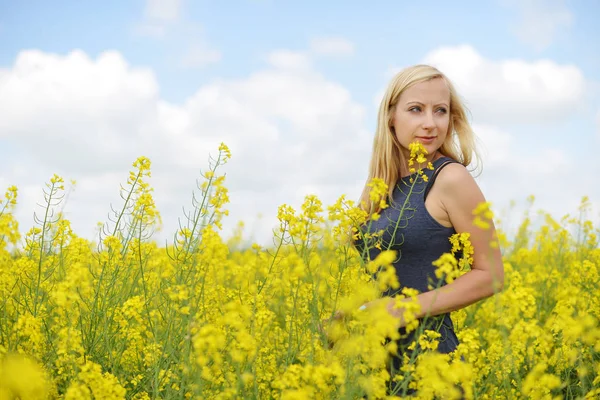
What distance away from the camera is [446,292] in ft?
7.38

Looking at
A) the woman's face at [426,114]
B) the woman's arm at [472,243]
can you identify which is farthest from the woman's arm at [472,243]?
the woman's face at [426,114]

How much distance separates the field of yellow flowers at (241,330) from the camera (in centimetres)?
191

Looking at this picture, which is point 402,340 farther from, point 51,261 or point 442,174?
point 51,261

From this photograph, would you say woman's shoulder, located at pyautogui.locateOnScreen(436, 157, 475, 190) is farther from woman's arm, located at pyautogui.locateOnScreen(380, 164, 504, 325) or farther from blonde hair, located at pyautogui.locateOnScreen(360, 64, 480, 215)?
blonde hair, located at pyautogui.locateOnScreen(360, 64, 480, 215)

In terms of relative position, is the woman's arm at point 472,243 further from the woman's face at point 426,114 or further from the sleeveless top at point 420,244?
the woman's face at point 426,114

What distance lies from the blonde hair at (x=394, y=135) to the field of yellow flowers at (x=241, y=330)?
0.40m

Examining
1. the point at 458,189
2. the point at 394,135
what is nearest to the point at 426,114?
the point at 394,135

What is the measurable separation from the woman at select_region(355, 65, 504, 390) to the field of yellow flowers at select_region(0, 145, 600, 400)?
82 millimetres

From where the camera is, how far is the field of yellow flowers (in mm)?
1906

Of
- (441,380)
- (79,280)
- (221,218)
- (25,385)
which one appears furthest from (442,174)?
(25,385)

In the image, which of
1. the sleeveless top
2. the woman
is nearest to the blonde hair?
the woman

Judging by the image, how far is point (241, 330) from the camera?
78.6 inches

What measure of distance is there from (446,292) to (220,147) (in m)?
1.33

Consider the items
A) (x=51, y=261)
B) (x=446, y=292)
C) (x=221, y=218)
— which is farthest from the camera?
(x=51, y=261)
